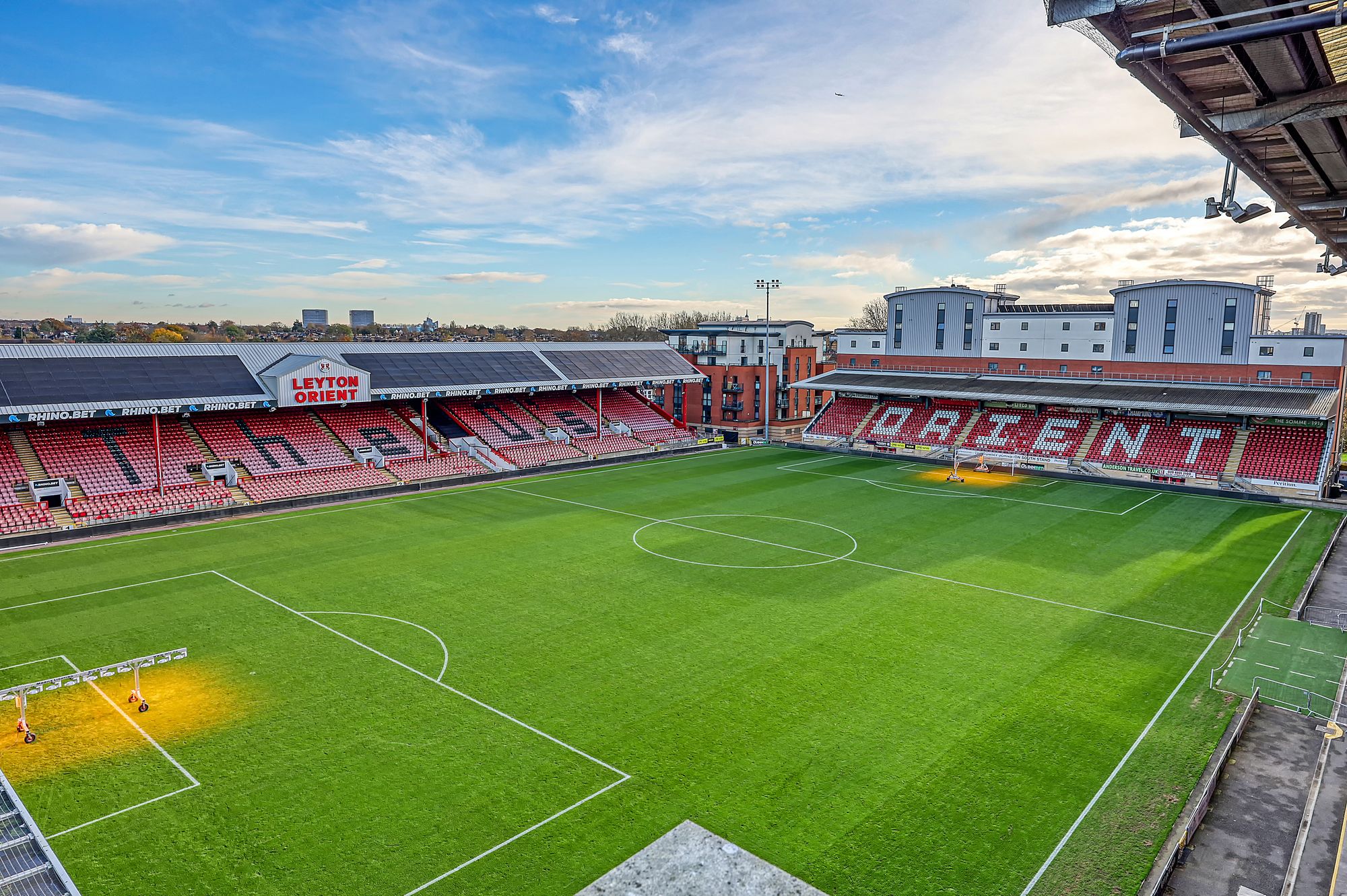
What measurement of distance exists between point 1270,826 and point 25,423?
153 feet

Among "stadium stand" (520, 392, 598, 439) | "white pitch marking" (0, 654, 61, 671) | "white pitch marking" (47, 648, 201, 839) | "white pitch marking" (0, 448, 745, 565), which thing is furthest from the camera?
"stadium stand" (520, 392, 598, 439)

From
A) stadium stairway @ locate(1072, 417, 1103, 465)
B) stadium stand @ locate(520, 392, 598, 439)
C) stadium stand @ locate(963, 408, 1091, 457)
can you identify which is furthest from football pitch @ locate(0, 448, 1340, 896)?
stadium stand @ locate(520, 392, 598, 439)

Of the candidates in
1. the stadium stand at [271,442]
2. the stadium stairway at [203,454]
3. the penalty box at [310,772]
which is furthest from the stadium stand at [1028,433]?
the stadium stairway at [203,454]

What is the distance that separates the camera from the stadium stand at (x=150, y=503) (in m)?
32.8

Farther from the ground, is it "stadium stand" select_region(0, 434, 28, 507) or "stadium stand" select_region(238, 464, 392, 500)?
"stadium stand" select_region(0, 434, 28, 507)

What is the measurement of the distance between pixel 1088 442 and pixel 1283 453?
9765 mm

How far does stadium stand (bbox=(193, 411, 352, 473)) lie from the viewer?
40.0 m

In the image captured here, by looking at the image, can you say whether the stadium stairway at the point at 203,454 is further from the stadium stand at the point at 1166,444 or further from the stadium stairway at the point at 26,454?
the stadium stand at the point at 1166,444

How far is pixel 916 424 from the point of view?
5678 centimetres

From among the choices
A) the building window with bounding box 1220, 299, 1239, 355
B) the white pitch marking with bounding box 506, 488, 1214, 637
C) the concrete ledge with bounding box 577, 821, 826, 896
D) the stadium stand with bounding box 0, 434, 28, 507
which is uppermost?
the building window with bounding box 1220, 299, 1239, 355

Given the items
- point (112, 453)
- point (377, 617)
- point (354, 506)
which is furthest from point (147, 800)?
point (112, 453)

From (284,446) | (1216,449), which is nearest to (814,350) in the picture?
(1216,449)

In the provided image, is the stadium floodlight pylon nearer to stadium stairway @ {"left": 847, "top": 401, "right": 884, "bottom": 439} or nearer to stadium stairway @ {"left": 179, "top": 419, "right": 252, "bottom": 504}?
stadium stairway @ {"left": 179, "top": 419, "right": 252, "bottom": 504}

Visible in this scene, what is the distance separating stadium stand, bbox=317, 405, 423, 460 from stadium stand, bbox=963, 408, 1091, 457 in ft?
121
